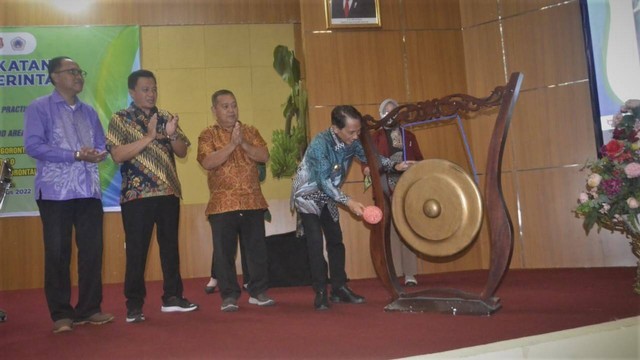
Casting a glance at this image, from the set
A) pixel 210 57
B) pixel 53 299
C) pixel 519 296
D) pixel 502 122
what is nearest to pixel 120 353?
pixel 53 299

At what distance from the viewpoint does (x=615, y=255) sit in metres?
4.88

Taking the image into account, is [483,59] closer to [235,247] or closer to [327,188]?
[327,188]

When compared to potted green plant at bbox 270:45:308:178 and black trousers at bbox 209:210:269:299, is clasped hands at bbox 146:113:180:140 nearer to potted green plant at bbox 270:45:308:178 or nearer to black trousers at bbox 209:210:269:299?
black trousers at bbox 209:210:269:299

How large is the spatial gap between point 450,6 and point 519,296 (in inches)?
129

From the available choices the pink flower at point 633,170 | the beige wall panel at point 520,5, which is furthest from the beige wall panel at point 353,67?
the pink flower at point 633,170

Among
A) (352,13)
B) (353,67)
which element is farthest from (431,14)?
(353,67)

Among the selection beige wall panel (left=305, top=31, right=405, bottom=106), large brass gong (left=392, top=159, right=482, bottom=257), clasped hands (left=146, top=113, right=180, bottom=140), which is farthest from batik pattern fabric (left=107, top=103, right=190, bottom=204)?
beige wall panel (left=305, top=31, right=405, bottom=106)

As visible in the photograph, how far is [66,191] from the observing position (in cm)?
300

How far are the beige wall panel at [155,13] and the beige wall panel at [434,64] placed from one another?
200cm

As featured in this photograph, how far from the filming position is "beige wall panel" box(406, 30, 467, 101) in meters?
5.54

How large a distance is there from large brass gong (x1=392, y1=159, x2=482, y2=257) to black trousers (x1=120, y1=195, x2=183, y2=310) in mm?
1307

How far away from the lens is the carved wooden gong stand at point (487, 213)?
9.39 ft

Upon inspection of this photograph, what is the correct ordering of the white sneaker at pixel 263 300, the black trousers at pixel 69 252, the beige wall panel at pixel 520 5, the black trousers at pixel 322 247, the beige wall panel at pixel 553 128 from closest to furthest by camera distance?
the black trousers at pixel 69 252
the black trousers at pixel 322 247
the white sneaker at pixel 263 300
the beige wall panel at pixel 553 128
the beige wall panel at pixel 520 5

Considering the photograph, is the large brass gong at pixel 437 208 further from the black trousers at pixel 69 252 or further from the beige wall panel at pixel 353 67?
the beige wall panel at pixel 353 67
